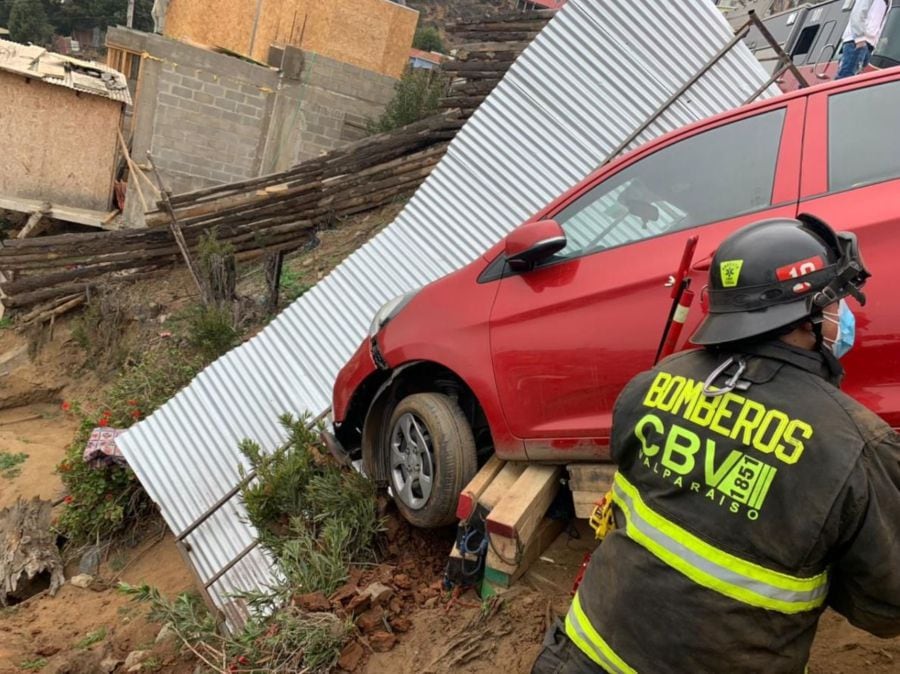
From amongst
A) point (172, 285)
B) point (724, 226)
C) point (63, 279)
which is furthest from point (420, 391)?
point (63, 279)

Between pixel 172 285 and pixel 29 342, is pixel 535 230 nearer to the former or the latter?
pixel 172 285

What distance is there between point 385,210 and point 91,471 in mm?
5770

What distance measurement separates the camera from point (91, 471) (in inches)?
264

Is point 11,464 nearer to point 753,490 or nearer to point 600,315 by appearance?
point 600,315

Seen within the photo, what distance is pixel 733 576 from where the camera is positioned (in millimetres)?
1560

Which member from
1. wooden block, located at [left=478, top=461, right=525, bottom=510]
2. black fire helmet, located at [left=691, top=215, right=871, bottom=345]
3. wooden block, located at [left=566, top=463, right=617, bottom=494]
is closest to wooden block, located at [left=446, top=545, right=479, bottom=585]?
wooden block, located at [left=478, top=461, right=525, bottom=510]

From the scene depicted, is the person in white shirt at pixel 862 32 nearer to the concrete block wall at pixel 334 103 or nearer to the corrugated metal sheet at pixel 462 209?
the corrugated metal sheet at pixel 462 209

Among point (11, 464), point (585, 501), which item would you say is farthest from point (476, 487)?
point (11, 464)

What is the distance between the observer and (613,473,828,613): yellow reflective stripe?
1552 millimetres

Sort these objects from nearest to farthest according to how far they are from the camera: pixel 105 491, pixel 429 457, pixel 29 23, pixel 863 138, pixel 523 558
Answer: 1. pixel 863 138
2. pixel 523 558
3. pixel 429 457
4. pixel 105 491
5. pixel 29 23

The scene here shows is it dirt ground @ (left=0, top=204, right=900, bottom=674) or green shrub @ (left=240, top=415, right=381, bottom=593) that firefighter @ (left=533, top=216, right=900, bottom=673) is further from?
green shrub @ (left=240, top=415, right=381, bottom=593)

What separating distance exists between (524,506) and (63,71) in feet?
46.0

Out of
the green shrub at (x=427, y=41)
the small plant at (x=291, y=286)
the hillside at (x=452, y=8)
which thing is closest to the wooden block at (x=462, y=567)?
the small plant at (x=291, y=286)

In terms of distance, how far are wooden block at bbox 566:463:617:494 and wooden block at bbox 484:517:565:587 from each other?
0.35 meters
